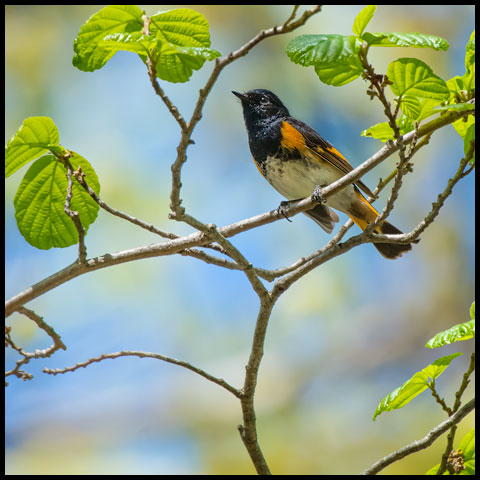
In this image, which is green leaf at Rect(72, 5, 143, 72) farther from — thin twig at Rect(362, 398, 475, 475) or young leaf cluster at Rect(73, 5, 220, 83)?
thin twig at Rect(362, 398, 475, 475)

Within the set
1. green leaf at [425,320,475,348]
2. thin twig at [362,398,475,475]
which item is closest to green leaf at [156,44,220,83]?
green leaf at [425,320,475,348]

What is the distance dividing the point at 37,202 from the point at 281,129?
5.60 feet

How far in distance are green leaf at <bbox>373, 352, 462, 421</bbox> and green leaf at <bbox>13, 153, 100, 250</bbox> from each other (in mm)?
1022

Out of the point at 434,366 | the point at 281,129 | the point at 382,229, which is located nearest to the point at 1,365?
the point at 434,366

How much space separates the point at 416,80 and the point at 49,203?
1.12 m

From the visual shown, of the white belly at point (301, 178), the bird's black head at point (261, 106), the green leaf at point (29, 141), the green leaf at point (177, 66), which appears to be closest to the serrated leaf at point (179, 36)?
the green leaf at point (177, 66)

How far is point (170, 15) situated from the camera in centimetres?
143

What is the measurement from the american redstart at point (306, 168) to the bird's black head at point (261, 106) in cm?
7

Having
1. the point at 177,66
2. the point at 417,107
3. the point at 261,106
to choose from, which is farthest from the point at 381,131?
the point at 261,106

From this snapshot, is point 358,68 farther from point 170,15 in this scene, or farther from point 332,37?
point 170,15

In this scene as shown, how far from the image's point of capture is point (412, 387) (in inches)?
61.4

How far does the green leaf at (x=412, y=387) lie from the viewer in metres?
1.52

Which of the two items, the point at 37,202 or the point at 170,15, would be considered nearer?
the point at 170,15

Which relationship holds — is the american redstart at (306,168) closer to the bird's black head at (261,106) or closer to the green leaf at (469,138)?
the bird's black head at (261,106)
